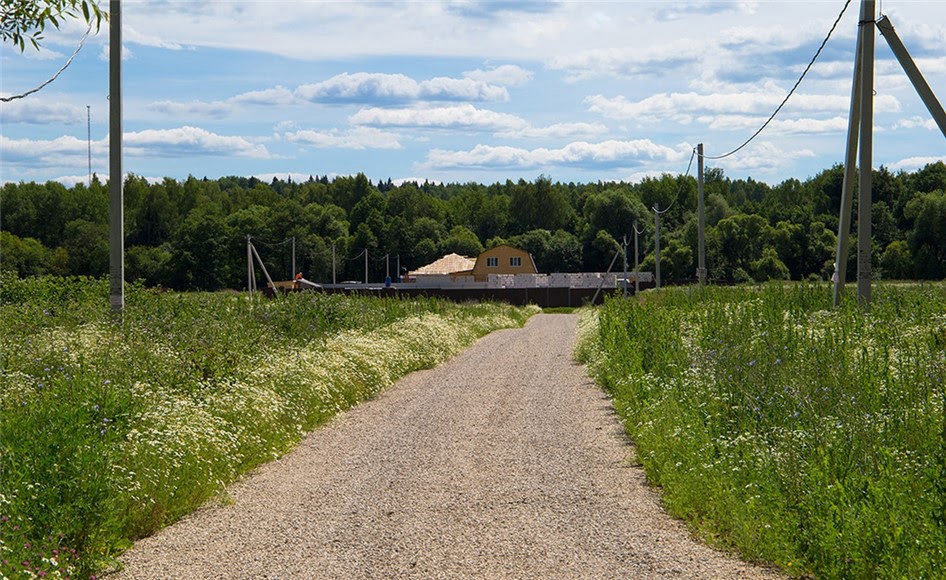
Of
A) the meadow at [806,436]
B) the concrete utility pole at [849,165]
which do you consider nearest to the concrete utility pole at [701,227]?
the concrete utility pole at [849,165]

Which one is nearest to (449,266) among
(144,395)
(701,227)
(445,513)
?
(701,227)

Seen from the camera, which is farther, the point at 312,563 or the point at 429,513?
the point at 429,513

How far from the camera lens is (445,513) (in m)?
8.12

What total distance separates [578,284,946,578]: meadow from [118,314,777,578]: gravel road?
13.9 inches

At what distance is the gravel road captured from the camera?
265 inches

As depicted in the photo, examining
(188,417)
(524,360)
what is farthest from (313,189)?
(188,417)

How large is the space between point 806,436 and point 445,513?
283cm

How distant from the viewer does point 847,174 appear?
58.2 feet

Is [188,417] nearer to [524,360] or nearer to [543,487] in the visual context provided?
[543,487]

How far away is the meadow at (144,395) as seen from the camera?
6.66 m

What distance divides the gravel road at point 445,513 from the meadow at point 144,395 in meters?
0.35

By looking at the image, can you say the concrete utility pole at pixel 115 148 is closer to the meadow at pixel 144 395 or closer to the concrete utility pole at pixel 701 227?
→ the meadow at pixel 144 395

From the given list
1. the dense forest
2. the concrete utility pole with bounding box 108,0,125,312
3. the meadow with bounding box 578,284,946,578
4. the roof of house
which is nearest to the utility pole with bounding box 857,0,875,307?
the meadow with bounding box 578,284,946,578

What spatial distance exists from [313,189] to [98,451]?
491 feet
